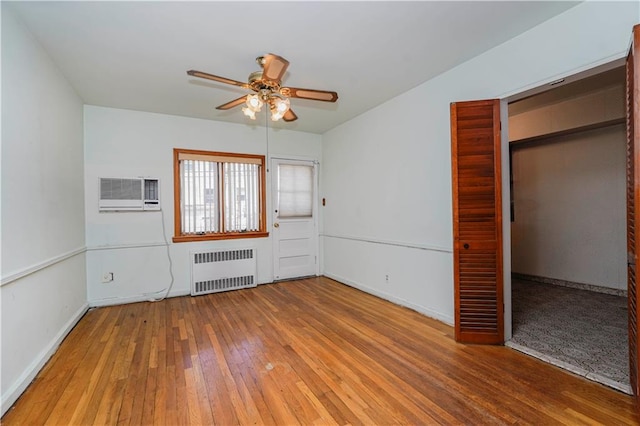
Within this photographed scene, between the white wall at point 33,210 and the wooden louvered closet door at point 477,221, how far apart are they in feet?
11.2

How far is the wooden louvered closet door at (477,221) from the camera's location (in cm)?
254

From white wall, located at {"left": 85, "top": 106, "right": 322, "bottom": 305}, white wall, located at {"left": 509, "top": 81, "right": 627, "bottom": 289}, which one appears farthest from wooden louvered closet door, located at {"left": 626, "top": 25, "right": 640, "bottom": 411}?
white wall, located at {"left": 85, "top": 106, "right": 322, "bottom": 305}

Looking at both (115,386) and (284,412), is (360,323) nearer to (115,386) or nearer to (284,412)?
(284,412)

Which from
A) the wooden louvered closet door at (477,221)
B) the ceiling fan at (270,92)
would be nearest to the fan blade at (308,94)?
the ceiling fan at (270,92)

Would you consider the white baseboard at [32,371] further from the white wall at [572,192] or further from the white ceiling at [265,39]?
the white wall at [572,192]

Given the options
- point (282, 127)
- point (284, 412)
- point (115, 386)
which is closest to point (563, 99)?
point (282, 127)

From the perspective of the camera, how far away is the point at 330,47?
8.23 feet

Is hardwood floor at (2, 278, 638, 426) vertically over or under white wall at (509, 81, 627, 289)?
under

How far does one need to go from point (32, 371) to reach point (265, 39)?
3.15 metres

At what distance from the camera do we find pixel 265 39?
7.78 feet

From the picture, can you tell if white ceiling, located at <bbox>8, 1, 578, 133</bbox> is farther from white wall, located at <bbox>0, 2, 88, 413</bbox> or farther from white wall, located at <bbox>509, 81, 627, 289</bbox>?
white wall, located at <bbox>509, 81, 627, 289</bbox>

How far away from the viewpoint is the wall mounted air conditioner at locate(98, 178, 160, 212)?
12.4 feet

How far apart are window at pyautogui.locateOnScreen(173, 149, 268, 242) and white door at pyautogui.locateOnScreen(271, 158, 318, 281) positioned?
11.7 inches

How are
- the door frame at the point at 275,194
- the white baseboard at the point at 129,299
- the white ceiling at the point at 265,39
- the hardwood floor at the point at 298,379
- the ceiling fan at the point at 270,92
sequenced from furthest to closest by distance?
the door frame at the point at 275,194 → the white baseboard at the point at 129,299 → the ceiling fan at the point at 270,92 → the white ceiling at the point at 265,39 → the hardwood floor at the point at 298,379
